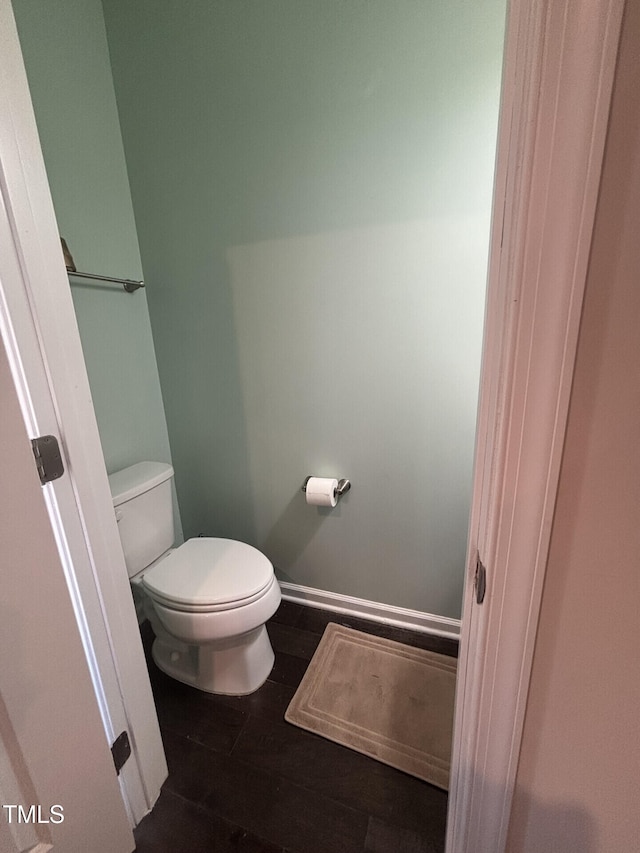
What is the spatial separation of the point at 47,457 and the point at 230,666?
41.7 inches

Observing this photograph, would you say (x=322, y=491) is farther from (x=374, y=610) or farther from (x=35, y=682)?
(x=35, y=682)

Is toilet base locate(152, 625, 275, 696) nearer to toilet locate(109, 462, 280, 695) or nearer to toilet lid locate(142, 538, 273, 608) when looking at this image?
toilet locate(109, 462, 280, 695)

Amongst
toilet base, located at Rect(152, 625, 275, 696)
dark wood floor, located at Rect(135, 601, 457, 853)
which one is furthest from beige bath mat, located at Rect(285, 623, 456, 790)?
toilet base, located at Rect(152, 625, 275, 696)

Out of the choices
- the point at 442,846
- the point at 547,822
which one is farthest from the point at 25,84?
the point at 442,846

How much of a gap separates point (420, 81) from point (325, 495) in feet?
4.69

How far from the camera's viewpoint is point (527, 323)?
0.39 meters

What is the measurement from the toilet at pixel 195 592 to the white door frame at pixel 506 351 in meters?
0.37

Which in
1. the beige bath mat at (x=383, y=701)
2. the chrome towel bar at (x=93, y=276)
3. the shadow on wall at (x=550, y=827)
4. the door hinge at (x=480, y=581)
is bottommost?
the beige bath mat at (x=383, y=701)

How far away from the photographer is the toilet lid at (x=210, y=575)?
1.15m

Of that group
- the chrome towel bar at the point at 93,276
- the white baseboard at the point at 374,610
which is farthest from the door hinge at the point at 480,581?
the chrome towel bar at the point at 93,276

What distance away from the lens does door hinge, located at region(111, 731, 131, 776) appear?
2.82ft

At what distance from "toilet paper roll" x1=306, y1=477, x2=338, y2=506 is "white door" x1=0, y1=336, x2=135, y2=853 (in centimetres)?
90

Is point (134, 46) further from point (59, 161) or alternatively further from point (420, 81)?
point (420, 81)

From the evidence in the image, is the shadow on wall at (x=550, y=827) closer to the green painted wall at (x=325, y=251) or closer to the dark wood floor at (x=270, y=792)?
the dark wood floor at (x=270, y=792)
